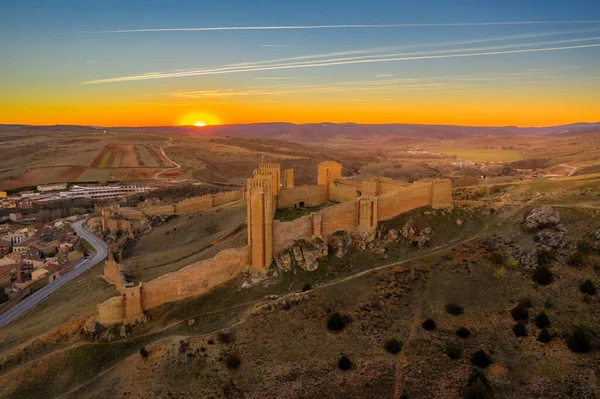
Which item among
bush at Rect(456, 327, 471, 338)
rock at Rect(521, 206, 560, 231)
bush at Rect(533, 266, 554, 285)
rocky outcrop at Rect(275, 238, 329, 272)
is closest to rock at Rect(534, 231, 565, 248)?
rock at Rect(521, 206, 560, 231)

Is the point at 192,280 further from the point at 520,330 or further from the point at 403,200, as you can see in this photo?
the point at 520,330

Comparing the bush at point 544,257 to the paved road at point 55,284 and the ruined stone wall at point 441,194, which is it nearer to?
the ruined stone wall at point 441,194

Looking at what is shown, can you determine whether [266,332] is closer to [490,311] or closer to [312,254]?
[312,254]

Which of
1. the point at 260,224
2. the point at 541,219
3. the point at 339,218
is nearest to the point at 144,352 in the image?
the point at 260,224

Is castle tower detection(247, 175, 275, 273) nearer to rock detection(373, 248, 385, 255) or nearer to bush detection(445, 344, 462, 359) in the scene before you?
rock detection(373, 248, 385, 255)

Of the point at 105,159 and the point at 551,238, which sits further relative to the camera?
the point at 105,159

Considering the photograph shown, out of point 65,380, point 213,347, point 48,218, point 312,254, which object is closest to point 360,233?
point 312,254

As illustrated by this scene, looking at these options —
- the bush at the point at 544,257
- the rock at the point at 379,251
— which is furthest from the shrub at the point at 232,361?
the bush at the point at 544,257
